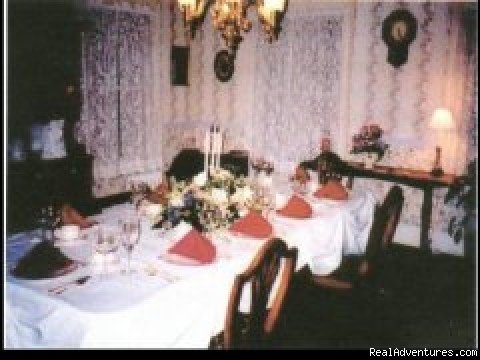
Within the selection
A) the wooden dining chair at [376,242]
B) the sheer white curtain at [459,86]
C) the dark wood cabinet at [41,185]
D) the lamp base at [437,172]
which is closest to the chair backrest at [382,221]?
the wooden dining chair at [376,242]

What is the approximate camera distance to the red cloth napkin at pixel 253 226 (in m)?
3.05

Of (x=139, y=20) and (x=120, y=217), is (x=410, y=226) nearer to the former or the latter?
(x=120, y=217)

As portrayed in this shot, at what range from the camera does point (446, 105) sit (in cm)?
556

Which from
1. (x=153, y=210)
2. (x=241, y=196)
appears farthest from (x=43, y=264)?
(x=241, y=196)

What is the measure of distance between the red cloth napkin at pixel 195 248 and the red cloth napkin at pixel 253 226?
1.49 feet

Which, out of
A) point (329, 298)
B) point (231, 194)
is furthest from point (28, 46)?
point (329, 298)

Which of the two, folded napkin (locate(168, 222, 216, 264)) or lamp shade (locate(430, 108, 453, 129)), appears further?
lamp shade (locate(430, 108, 453, 129))

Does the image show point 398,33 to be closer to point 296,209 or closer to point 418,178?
point 418,178

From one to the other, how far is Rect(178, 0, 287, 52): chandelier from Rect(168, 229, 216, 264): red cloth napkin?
4.97ft

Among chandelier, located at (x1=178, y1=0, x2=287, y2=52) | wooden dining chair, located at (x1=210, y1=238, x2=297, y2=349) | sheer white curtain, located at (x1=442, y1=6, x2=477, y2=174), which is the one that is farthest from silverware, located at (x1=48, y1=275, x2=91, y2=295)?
sheer white curtain, located at (x1=442, y1=6, x2=477, y2=174)

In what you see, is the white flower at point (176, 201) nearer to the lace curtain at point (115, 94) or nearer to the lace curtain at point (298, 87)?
the lace curtain at point (298, 87)

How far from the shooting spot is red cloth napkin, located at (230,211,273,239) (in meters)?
3.05

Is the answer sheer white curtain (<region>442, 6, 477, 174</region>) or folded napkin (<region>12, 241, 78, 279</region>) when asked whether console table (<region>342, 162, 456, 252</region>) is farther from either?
folded napkin (<region>12, 241, 78, 279</region>)

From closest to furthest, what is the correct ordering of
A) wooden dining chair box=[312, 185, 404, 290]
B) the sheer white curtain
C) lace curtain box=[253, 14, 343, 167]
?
wooden dining chair box=[312, 185, 404, 290], the sheer white curtain, lace curtain box=[253, 14, 343, 167]
